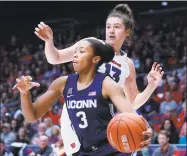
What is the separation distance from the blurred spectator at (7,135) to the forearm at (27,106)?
274 inches

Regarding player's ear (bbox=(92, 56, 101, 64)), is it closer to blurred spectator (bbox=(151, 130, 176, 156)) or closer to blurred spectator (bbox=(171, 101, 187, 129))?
blurred spectator (bbox=(151, 130, 176, 156))

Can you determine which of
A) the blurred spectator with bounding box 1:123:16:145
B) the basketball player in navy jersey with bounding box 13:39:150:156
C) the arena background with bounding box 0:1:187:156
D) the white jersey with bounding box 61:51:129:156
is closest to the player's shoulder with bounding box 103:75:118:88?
the basketball player in navy jersey with bounding box 13:39:150:156

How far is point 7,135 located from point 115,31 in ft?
22.9

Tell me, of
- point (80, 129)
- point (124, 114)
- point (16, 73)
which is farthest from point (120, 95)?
point (16, 73)

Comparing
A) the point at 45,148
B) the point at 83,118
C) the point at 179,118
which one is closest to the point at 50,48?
the point at 83,118

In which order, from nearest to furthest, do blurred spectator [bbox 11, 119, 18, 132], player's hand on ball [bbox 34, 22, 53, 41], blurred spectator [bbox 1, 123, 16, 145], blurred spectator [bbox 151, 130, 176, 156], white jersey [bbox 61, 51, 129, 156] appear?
white jersey [bbox 61, 51, 129, 156] < player's hand on ball [bbox 34, 22, 53, 41] < blurred spectator [bbox 151, 130, 176, 156] < blurred spectator [bbox 1, 123, 16, 145] < blurred spectator [bbox 11, 119, 18, 132]

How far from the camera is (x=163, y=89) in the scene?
39.5ft

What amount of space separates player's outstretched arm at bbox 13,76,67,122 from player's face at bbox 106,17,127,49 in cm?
73

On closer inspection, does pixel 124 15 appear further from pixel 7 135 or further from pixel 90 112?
pixel 7 135

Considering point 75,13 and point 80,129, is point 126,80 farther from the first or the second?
point 75,13

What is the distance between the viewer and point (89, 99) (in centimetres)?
371

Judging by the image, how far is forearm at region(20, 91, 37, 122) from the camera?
374cm

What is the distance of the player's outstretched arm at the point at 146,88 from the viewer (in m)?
4.29

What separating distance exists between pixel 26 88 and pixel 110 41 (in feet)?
3.41
